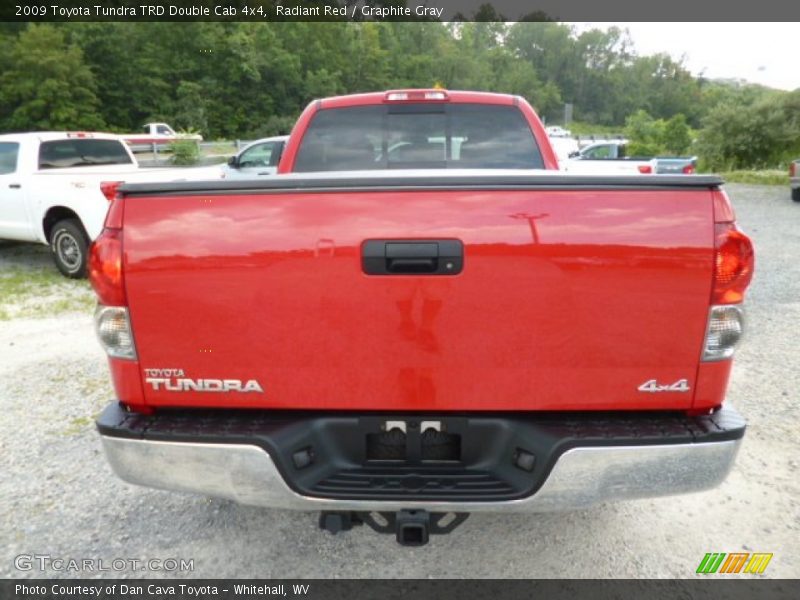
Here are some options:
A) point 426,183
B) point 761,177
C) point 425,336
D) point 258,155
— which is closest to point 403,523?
point 425,336

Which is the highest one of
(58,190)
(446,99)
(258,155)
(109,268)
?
(446,99)

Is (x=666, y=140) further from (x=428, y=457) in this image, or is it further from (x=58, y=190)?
(x=428, y=457)

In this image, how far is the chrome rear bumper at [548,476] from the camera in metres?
1.92

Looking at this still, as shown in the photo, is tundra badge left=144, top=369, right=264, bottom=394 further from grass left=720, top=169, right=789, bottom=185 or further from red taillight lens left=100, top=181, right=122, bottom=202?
grass left=720, top=169, right=789, bottom=185

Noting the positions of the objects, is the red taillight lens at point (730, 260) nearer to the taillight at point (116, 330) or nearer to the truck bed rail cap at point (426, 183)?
the truck bed rail cap at point (426, 183)

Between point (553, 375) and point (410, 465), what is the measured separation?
0.59 m

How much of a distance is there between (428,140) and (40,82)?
46.8 m

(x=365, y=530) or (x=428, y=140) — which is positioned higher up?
(x=428, y=140)

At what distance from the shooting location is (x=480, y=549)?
8.82 ft

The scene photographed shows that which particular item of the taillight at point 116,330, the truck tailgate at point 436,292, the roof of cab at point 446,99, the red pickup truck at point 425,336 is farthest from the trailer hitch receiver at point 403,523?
the roof of cab at point 446,99

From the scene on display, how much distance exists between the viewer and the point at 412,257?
1.89 m

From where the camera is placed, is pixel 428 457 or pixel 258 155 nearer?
pixel 428 457

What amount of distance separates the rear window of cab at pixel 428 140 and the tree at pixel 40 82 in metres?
45.2

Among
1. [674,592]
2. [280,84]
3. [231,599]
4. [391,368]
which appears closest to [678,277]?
[391,368]
